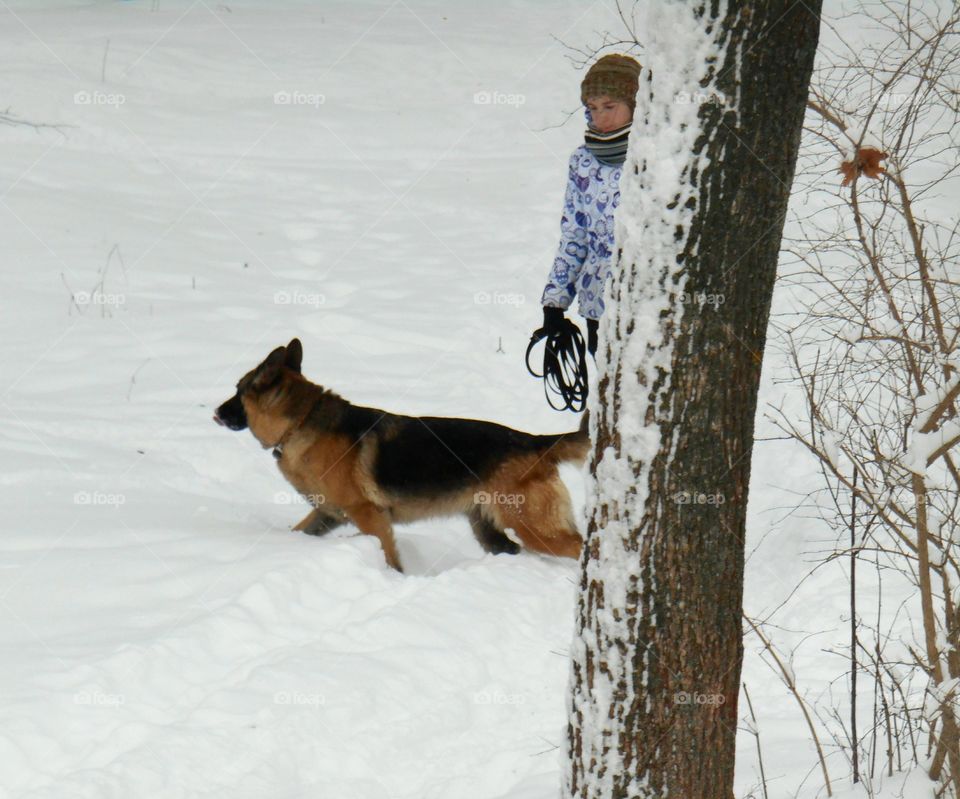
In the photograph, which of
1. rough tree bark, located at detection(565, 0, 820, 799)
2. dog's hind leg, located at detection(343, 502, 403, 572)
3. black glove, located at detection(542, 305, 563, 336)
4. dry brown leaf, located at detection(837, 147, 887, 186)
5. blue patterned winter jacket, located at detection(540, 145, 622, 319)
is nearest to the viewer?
rough tree bark, located at detection(565, 0, 820, 799)

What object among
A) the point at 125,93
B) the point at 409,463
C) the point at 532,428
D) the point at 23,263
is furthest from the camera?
the point at 125,93

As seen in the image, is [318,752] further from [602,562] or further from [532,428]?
[532,428]

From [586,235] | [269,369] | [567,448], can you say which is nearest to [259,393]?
[269,369]

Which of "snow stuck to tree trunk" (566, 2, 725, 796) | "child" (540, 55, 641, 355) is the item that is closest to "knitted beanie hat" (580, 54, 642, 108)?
"child" (540, 55, 641, 355)

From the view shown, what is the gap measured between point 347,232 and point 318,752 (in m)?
9.08

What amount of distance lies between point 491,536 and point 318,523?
41.1 inches

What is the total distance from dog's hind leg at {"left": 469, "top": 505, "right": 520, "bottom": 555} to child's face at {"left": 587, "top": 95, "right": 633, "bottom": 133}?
2.43 m

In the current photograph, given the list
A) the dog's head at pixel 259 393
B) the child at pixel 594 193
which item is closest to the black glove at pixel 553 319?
the child at pixel 594 193

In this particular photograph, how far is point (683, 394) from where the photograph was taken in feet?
9.94

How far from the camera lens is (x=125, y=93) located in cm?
1608

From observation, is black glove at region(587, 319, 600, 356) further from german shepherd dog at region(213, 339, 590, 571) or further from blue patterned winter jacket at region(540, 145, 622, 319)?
german shepherd dog at region(213, 339, 590, 571)

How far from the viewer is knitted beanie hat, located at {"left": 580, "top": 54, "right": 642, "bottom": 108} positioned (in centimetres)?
512

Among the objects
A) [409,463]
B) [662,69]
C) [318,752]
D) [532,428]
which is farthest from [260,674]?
[532,428]

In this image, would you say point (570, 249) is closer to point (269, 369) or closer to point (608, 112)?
point (608, 112)
